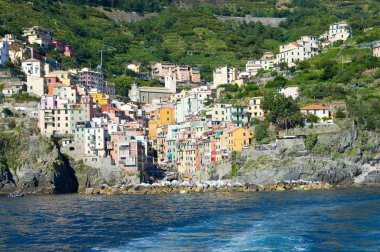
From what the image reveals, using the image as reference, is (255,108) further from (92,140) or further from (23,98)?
(23,98)

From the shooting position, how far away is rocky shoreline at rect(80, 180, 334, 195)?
74438 millimetres

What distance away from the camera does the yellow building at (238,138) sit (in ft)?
274

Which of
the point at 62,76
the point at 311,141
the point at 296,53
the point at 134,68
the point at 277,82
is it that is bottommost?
the point at 311,141

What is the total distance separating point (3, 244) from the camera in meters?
40.2

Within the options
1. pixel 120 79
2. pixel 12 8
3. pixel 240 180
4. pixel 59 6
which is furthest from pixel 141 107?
pixel 59 6

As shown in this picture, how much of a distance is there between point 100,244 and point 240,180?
3957 centimetres

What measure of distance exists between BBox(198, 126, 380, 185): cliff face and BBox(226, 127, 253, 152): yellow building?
3.36 m

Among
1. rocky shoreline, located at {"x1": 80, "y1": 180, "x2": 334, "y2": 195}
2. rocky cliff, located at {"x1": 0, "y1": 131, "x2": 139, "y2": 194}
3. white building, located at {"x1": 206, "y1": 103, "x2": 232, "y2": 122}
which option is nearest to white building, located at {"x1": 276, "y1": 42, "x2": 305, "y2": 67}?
white building, located at {"x1": 206, "y1": 103, "x2": 232, "y2": 122}

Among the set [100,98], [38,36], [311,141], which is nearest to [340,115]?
[311,141]

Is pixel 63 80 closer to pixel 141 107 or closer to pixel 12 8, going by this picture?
pixel 141 107

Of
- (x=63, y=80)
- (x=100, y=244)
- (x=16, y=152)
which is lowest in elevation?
(x=100, y=244)

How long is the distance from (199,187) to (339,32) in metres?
55.1

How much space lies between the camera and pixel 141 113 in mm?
102750

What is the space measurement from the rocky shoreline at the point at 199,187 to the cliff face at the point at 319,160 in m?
1.44
